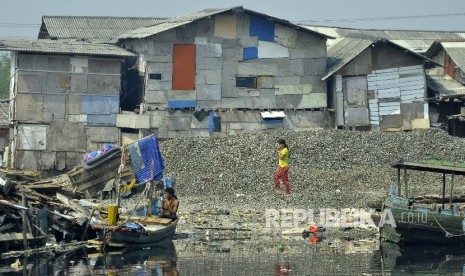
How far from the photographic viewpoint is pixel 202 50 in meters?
41.5

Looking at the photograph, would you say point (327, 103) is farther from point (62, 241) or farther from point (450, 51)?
point (62, 241)

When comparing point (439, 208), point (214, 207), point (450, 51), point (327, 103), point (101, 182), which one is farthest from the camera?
point (450, 51)

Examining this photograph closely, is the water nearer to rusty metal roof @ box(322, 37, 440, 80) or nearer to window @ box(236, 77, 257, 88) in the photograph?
window @ box(236, 77, 257, 88)

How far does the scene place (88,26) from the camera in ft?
166

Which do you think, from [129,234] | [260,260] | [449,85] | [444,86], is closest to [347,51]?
[444,86]

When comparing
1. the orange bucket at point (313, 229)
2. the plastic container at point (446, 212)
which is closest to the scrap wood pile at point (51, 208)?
the orange bucket at point (313, 229)

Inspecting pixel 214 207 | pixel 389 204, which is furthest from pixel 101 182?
pixel 389 204

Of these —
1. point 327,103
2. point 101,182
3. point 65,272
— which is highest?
point 327,103

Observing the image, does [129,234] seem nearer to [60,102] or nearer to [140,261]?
[140,261]

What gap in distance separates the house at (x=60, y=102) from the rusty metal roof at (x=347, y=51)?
26.6 feet

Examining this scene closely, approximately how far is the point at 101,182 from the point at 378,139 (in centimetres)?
1027

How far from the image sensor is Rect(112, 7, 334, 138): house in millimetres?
41031

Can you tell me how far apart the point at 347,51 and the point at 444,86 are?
4.33 m

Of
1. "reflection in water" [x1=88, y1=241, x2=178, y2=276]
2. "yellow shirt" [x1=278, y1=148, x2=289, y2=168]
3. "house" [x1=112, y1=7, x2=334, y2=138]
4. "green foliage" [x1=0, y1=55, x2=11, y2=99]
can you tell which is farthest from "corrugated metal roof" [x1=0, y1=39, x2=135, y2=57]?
"green foliage" [x1=0, y1=55, x2=11, y2=99]
